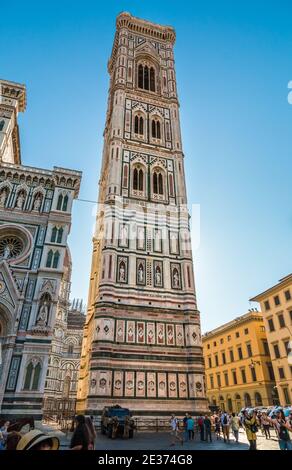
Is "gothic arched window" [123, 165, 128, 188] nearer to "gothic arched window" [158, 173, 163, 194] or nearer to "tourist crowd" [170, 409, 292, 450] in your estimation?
"gothic arched window" [158, 173, 163, 194]

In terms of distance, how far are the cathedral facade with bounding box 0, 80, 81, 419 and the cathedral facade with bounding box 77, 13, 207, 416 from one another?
9.39 ft

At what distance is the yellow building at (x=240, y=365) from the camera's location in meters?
31.7

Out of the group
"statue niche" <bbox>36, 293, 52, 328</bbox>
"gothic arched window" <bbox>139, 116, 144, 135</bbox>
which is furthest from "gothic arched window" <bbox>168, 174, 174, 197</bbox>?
"statue niche" <bbox>36, 293, 52, 328</bbox>

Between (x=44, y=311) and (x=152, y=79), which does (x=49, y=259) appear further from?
(x=152, y=79)

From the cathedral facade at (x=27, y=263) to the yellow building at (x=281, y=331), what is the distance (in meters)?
21.5

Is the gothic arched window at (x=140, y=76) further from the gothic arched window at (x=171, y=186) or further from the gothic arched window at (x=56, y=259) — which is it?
the gothic arched window at (x=56, y=259)

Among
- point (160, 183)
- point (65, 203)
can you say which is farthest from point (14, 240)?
A: point (160, 183)

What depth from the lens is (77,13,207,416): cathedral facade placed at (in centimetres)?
1736

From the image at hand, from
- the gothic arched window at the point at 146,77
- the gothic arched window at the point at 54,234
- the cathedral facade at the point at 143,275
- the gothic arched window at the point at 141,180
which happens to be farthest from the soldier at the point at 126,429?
the gothic arched window at the point at 146,77

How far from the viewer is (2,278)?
17875 mm

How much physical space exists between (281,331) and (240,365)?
329 inches

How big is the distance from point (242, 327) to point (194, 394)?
20311 millimetres

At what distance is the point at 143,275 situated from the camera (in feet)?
69.1
